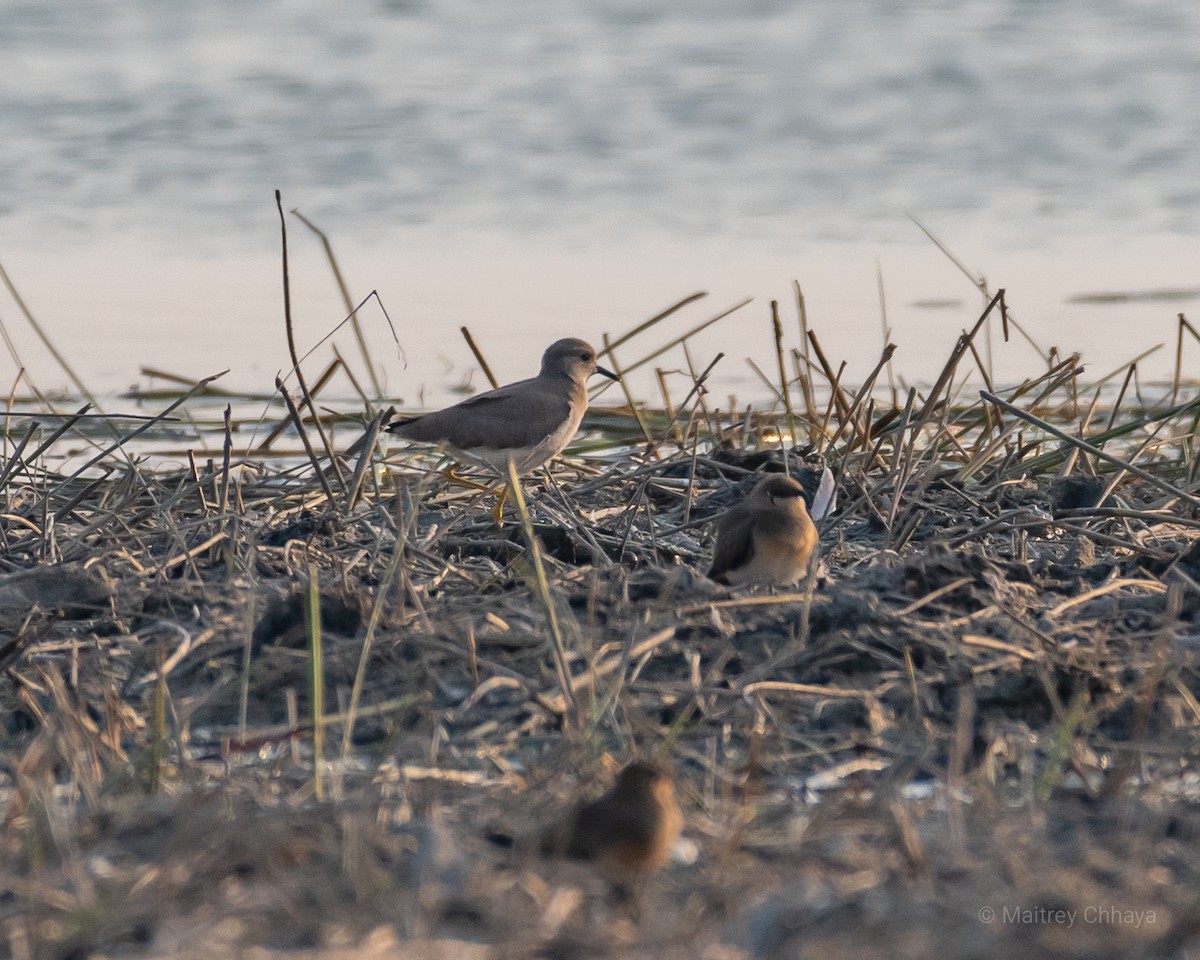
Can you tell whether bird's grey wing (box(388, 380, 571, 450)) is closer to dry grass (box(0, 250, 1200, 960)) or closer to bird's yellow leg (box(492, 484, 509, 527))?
dry grass (box(0, 250, 1200, 960))

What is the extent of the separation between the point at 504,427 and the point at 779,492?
1721 millimetres

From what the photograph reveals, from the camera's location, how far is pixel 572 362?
785 cm

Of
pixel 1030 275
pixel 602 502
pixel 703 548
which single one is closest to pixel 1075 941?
pixel 703 548

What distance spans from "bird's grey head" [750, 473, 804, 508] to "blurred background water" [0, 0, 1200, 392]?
3205 millimetres

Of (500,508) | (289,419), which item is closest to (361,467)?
(500,508)

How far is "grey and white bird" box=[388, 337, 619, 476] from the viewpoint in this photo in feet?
23.9

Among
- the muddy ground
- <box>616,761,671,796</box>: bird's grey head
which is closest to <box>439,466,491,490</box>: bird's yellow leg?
the muddy ground

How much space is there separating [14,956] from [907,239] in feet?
29.7

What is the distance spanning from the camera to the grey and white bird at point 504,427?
23.9 ft

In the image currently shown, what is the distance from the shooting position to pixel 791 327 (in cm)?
995

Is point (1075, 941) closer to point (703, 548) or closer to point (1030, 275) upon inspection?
point (703, 548)

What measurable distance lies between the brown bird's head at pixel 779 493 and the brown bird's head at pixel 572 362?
1.97 meters

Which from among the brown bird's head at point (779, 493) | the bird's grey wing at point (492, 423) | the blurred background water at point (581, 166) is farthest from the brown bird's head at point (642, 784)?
the blurred background water at point (581, 166)

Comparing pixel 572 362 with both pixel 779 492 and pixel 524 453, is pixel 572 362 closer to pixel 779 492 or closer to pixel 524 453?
pixel 524 453
